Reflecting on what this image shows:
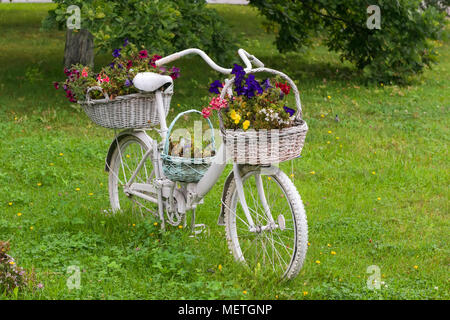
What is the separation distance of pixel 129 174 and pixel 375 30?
732 centimetres

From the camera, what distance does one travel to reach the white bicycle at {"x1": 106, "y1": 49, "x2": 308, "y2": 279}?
12.7 feet

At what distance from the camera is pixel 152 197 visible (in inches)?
193

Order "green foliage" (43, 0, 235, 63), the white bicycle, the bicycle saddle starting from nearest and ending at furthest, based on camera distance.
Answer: the white bicycle, the bicycle saddle, "green foliage" (43, 0, 235, 63)

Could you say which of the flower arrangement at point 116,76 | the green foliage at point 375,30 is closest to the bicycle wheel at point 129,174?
the flower arrangement at point 116,76

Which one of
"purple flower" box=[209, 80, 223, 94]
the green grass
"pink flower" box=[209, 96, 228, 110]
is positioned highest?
"purple flower" box=[209, 80, 223, 94]

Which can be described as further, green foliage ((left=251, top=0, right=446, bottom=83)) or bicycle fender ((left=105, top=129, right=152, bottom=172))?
green foliage ((left=251, top=0, right=446, bottom=83))

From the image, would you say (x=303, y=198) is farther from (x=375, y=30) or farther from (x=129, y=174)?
(x=375, y=30)

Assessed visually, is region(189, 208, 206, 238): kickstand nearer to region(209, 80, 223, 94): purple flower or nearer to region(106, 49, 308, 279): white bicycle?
region(106, 49, 308, 279): white bicycle

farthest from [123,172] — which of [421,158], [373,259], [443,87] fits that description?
[443,87]

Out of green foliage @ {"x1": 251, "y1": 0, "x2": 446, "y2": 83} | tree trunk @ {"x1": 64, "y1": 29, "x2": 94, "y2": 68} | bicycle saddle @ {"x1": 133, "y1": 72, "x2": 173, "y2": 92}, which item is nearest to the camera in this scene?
bicycle saddle @ {"x1": 133, "y1": 72, "x2": 173, "y2": 92}

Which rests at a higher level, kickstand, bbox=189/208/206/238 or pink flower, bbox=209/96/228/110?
pink flower, bbox=209/96/228/110

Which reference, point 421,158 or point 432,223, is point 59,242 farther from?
point 421,158

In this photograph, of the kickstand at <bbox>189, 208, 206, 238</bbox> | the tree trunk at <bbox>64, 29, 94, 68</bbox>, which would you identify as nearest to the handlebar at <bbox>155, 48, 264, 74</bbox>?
the kickstand at <bbox>189, 208, 206, 238</bbox>
